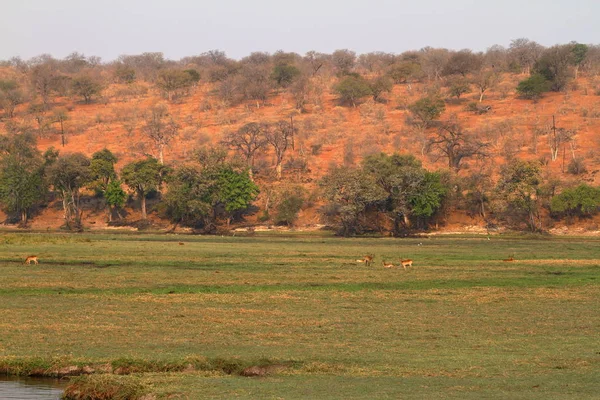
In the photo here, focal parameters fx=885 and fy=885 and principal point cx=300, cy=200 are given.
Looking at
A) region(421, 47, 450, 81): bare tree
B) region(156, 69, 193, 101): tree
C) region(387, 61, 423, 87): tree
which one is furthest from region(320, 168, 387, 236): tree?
region(156, 69, 193, 101): tree

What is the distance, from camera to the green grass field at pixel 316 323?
59.7 feet

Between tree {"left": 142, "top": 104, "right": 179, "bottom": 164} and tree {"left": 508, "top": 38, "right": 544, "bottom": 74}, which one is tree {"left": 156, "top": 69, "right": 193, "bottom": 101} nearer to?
tree {"left": 142, "top": 104, "right": 179, "bottom": 164}

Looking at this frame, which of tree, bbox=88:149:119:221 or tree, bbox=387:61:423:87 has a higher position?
tree, bbox=387:61:423:87

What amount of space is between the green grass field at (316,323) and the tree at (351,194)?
26.7 m

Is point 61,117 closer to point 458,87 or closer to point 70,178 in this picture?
point 70,178

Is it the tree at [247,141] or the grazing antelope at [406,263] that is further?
the tree at [247,141]

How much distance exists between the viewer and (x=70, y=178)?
8150cm

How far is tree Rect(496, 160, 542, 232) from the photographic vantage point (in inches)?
2918

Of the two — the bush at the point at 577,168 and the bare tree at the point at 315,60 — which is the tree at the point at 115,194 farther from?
the bare tree at the point at 315,60

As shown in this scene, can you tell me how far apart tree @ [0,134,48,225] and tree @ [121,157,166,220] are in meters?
8.33

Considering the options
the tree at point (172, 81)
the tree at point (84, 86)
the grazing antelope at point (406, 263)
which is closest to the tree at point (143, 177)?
the grazing antelope at point (406, 263)

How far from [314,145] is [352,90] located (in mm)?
19671

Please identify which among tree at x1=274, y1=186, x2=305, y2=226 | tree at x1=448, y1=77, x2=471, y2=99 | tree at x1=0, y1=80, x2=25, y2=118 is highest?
tree at x1=0, y1=80, x2=25, y2=118

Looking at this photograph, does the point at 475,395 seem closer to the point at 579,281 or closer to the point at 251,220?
the point at 579,281
